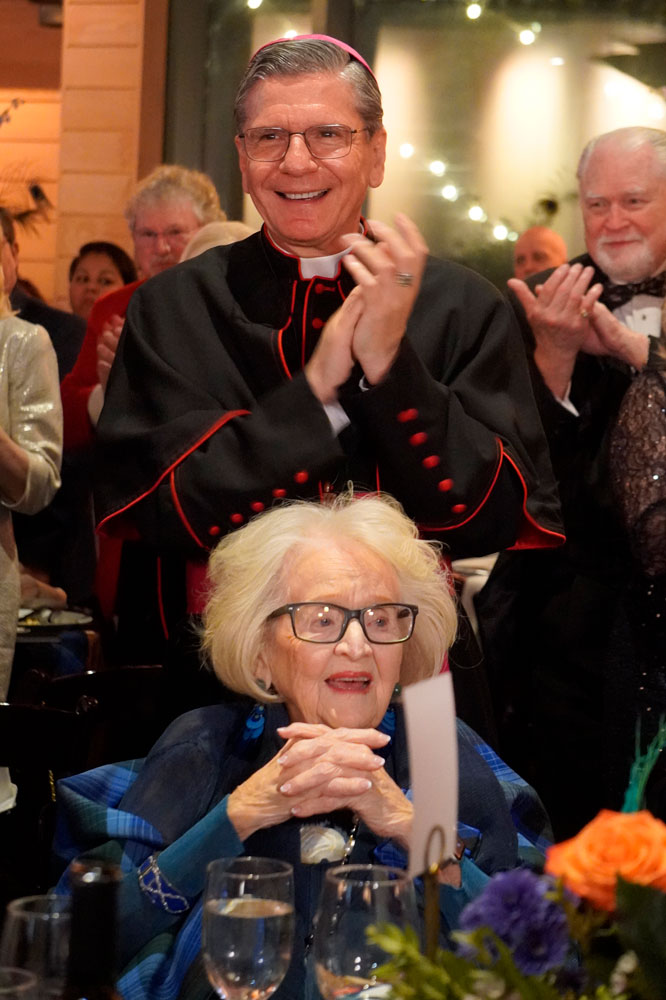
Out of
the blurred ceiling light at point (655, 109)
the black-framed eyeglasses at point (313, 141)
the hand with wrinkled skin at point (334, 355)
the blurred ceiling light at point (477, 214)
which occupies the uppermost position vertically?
the blurred ceiling light at point (655, 109)

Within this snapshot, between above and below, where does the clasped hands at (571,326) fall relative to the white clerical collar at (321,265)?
below

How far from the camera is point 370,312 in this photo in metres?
2.06

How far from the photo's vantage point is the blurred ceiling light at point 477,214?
6469 millimetres

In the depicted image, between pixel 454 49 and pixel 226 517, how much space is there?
4735mm

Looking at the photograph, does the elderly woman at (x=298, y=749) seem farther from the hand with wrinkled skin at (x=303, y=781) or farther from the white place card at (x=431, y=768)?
the white place card at (x=431, y=768)

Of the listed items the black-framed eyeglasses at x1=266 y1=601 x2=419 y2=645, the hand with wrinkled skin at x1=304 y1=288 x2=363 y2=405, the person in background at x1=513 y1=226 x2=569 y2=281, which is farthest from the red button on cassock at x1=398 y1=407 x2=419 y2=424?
the person in background at x1=513 y1=226 x2=569 y2=281

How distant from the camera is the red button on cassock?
2088mm

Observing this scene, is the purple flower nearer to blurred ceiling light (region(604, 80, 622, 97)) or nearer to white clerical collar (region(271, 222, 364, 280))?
white clerical collar (region(271, 222, 364, 280))

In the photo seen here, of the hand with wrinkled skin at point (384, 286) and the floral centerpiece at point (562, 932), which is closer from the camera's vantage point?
the floral centerpiece at point (562, 932)

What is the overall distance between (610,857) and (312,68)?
148 centimetres

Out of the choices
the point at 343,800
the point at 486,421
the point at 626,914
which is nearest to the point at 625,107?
the point at 486,421

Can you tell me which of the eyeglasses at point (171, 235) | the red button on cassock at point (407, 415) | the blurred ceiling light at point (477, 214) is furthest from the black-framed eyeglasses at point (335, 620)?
the blurred ceiling light at point (477, 214)

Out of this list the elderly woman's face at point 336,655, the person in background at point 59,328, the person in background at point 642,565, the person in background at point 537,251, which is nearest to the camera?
the elderly woman's face at point 336,655

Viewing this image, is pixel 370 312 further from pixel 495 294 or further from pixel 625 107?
pixel 625 107
